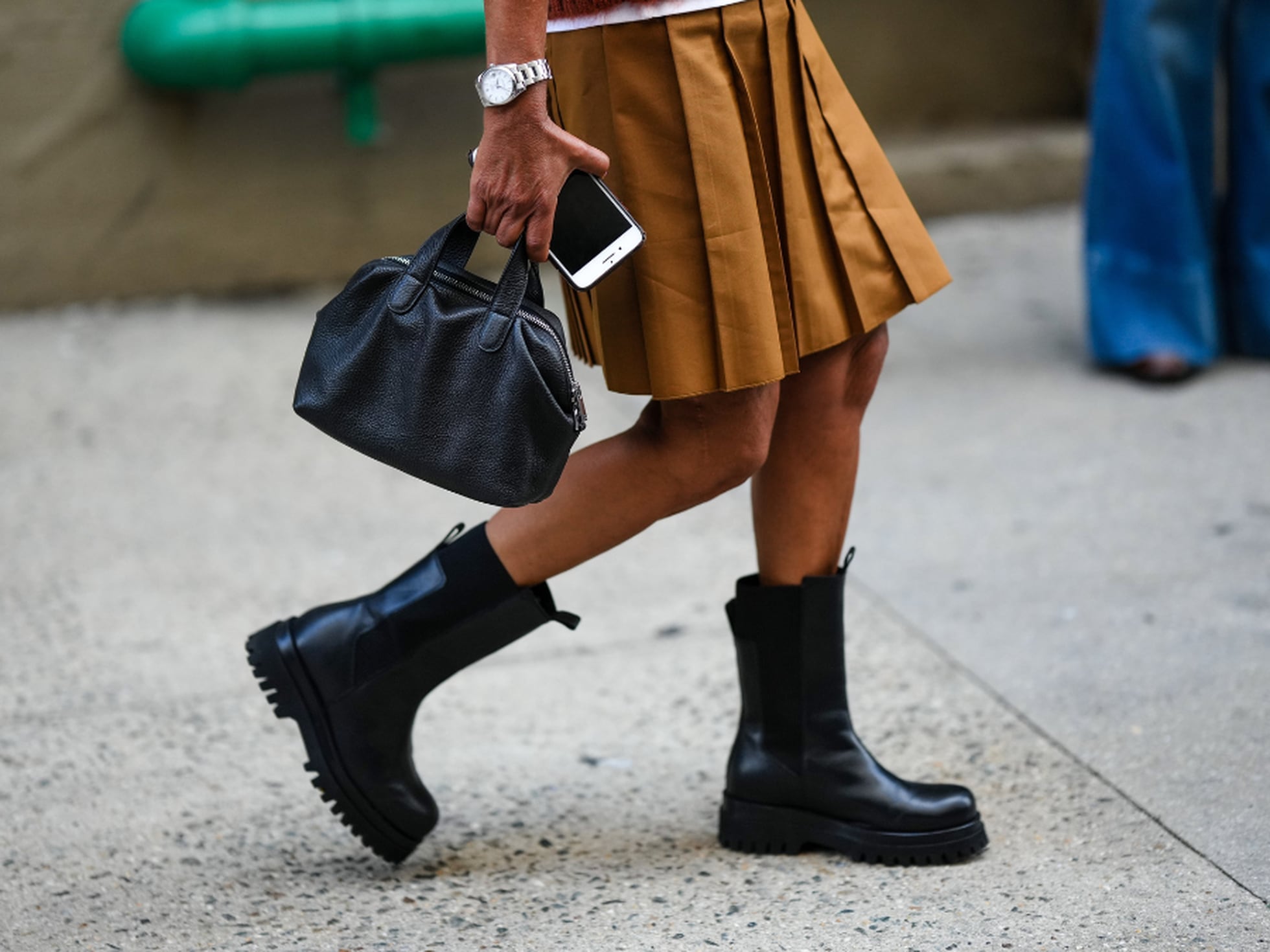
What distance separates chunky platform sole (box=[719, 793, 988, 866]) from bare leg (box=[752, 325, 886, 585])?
323mm

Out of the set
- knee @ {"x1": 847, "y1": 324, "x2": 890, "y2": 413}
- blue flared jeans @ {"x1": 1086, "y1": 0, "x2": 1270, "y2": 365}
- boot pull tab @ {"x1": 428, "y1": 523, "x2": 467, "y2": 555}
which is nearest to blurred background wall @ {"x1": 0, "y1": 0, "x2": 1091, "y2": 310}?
blue flared jeans @ {"x1": 1086, "y1": 0, "x2": 1270, "y2": 365}

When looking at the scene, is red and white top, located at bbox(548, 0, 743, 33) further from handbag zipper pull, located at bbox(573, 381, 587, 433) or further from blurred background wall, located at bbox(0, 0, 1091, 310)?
blurred background wall, located at bbox(0, 0, 1091, 310)

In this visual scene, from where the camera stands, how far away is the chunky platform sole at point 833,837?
190cm

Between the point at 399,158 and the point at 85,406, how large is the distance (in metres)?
1.42

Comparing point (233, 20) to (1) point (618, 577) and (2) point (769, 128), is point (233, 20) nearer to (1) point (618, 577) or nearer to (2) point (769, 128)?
(1) point (618, 577)

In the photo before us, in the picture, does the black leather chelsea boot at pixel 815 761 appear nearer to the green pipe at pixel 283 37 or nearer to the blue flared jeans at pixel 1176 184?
the blue flared jeans at pixel 1176 184

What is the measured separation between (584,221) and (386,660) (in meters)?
0.64

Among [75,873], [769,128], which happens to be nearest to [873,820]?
[769,128]

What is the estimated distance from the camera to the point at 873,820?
191 centimetres

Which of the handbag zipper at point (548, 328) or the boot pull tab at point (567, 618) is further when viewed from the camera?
the boot pull tab at point (567, 618)

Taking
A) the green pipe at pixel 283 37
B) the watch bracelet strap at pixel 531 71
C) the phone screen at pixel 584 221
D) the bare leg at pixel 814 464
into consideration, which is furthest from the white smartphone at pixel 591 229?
the green pipe at pixel 283 37

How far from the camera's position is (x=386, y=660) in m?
1.86

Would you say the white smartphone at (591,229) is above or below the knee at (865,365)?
above

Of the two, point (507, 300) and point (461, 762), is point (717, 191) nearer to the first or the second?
point (507, 300)
